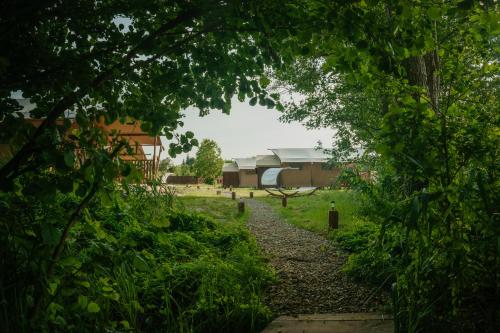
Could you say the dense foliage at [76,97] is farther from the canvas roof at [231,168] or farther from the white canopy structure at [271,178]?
the canvas roof at [231,168]

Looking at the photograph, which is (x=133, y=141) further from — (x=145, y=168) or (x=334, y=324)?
(x=145, y=168)

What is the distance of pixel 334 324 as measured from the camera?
2.61 metres

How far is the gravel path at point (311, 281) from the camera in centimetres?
321

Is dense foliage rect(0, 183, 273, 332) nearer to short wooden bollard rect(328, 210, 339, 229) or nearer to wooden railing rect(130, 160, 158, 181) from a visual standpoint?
wooden railing rect(130, 160, 158, 181)

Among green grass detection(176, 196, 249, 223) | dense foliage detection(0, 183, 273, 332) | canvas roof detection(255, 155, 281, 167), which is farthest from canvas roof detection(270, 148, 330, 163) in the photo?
dense foliage detection(0, 183, 273, 332)

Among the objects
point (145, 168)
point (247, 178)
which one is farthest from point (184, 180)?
point (145, 168)

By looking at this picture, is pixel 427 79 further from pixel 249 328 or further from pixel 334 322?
pixel 249 328

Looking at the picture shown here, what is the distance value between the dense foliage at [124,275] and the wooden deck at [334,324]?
0.21 meters

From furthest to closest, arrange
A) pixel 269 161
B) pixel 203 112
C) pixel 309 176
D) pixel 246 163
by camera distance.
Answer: pixel 246 163
pixel 269 161
pixel 309 176
pixel 203 112

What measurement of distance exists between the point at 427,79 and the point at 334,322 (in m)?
3.92

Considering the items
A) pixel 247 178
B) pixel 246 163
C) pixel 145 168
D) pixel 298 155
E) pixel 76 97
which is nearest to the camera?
pixel 76 97

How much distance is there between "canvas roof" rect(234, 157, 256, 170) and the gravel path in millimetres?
31038

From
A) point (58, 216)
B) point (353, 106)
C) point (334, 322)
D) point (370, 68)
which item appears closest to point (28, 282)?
point (58, 216)

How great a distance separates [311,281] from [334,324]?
1.31m
